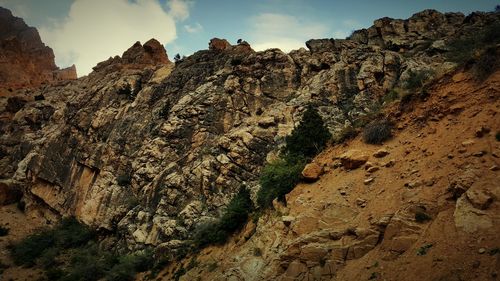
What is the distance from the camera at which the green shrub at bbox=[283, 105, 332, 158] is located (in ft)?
80.1

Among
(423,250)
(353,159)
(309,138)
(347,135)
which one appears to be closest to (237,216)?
(309,138)

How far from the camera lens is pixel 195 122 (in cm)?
3966

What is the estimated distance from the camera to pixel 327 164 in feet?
65.4

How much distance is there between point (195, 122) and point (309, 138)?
1812cm

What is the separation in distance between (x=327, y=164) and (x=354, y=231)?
260 inches

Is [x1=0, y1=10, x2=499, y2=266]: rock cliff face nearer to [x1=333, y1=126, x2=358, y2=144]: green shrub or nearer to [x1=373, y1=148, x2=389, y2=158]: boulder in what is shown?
[x1=333, y1=126, x2=358, y2=144]: green shrub

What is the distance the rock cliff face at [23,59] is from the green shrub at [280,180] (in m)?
81.0

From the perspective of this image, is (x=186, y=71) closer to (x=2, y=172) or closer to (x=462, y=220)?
(x=2, y=172)

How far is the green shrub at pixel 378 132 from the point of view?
18500 millimetres

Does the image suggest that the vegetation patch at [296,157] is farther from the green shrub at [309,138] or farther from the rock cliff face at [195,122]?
the rock cliff face at [195,122]

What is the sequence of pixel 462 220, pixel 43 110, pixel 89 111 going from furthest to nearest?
1. pixel 43 110
2. pixel 89 111
3. pixel 462 220

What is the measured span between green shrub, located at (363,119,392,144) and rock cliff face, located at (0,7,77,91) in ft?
287

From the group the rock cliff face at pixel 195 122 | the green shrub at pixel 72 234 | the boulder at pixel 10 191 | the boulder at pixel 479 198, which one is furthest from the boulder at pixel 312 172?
the boulder at pixel 10 191

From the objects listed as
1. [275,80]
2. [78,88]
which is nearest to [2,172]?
[78,88]
